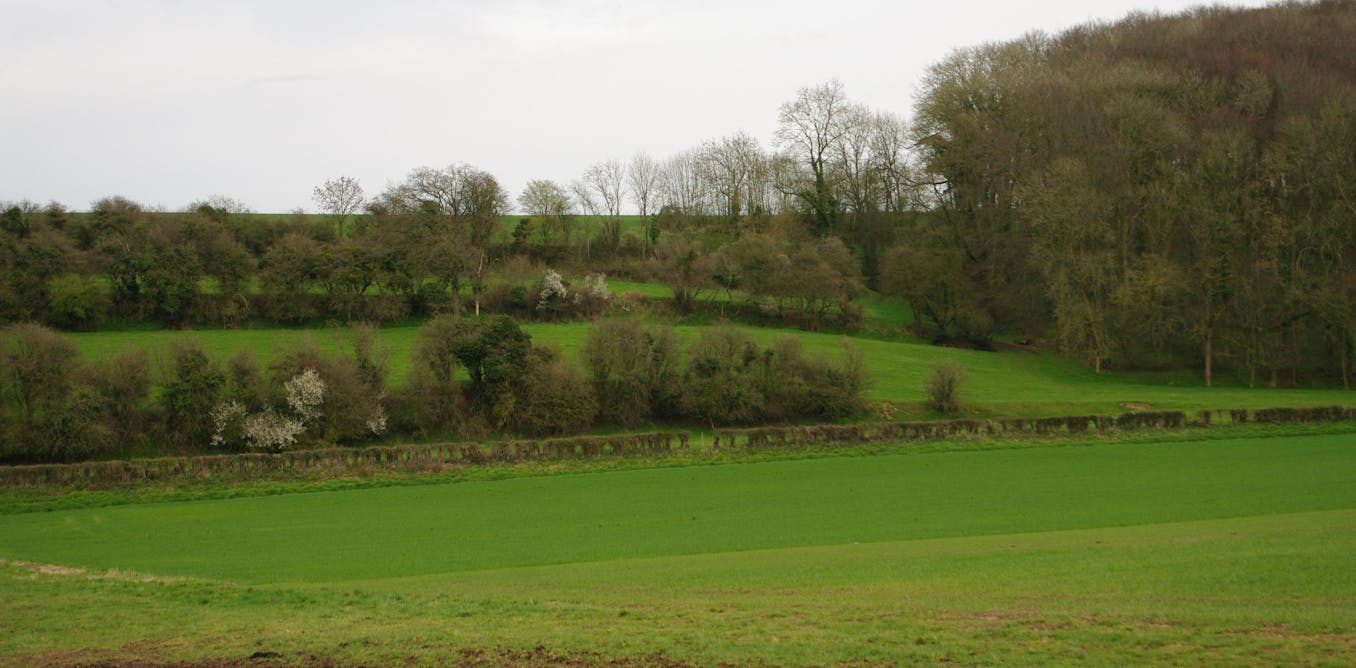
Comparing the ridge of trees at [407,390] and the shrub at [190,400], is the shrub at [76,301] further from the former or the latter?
the shrub at [190,400]

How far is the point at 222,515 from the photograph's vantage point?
28.3 m

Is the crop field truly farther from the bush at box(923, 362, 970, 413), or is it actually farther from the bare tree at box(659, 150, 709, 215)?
the bare tree at box(659, 150, 709, 215)

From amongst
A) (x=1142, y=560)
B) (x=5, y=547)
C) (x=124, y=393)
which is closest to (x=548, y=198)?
(x=124, y=393)

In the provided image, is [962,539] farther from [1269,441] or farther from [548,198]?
[548,198]

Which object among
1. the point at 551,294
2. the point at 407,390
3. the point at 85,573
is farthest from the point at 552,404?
the point at 85,573

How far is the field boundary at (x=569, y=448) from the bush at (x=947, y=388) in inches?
192

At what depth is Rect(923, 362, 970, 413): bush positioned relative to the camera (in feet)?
149

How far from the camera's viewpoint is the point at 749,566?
Result: 1861 centimetres

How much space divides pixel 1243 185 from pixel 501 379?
1850 inches

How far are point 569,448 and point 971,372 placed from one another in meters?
29.3

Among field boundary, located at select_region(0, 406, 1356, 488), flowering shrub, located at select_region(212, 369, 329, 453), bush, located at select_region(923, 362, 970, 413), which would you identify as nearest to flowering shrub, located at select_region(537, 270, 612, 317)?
field boundary, located at select_region(0, 406, 1356, 488)

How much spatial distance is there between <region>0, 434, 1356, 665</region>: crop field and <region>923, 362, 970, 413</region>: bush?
9865 mm

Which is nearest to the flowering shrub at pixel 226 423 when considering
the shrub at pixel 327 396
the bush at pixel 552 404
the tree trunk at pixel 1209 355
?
the shrub at pixel 327 396

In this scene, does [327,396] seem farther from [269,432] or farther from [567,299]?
[567,299]
